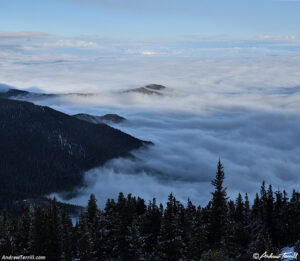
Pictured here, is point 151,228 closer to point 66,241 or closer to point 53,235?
point 66,241

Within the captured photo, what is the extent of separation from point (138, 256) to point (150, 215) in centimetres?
1298

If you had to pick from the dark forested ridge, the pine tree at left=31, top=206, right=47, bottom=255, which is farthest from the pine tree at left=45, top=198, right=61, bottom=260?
the pine tree at left=31, top=206, right=47, bottom=255

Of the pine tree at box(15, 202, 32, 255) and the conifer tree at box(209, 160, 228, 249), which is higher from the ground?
the conifer tree at box(209, 160, 228, 249)

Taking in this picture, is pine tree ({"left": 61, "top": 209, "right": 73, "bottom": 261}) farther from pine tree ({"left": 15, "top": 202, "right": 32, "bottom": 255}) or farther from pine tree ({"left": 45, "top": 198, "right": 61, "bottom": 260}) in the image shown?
pine tree ({"left": 15, "top": 202, "right": 32, "bottom": 255})

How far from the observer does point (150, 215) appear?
76.8 m

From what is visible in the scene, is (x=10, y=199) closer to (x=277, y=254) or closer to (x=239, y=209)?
(x=239, y=209)

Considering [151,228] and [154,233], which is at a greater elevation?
[151,228]

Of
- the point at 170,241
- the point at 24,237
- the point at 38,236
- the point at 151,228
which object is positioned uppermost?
the point at 170,241

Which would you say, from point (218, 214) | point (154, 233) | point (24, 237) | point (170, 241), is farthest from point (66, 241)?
point (218, 214)

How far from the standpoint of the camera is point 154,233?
7450cm

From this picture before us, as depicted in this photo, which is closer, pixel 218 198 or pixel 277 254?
pixel 277 254

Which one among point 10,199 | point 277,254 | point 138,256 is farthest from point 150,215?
point 10,199

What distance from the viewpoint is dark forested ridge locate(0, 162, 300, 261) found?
205 ft

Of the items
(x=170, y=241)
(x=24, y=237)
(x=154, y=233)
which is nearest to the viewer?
(x=170, y=241)
